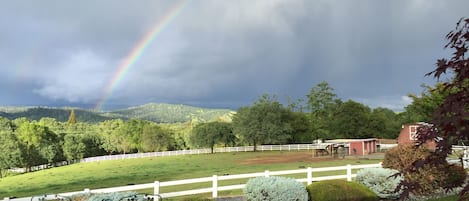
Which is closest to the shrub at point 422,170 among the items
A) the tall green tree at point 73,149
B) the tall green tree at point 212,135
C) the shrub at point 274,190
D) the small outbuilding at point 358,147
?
the shrub at point 274,190

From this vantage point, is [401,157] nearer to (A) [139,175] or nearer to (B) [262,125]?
(A) [139,175]

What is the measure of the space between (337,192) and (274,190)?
179 centimetres

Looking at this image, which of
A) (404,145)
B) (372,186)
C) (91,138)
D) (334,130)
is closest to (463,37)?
(372,186)

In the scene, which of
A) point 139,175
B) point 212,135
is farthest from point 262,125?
point 139,175

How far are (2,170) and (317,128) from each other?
5355 centimetres

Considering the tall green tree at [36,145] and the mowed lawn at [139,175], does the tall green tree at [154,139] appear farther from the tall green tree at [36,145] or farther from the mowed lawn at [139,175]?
the mowed lawn at [139,175]

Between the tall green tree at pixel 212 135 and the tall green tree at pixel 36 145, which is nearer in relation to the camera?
the tall green tree at pixel 36 145

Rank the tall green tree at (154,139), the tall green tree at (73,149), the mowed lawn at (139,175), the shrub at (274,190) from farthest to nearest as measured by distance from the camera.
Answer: the tall green tree at (154,139) → the tall green tree at (73,149) → the mowed lawn at (139,175) → the shrub at (274,190)

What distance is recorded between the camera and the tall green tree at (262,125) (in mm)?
63406

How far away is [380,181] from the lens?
1212cm

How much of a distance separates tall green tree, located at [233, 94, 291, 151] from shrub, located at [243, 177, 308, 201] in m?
50.6

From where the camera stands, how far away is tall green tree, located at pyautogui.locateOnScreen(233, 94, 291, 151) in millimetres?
63406

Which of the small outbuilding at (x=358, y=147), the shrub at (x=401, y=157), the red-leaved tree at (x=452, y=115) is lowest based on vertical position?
the small outbuilding at (x=358, y=147)

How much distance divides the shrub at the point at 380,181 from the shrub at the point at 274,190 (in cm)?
296
